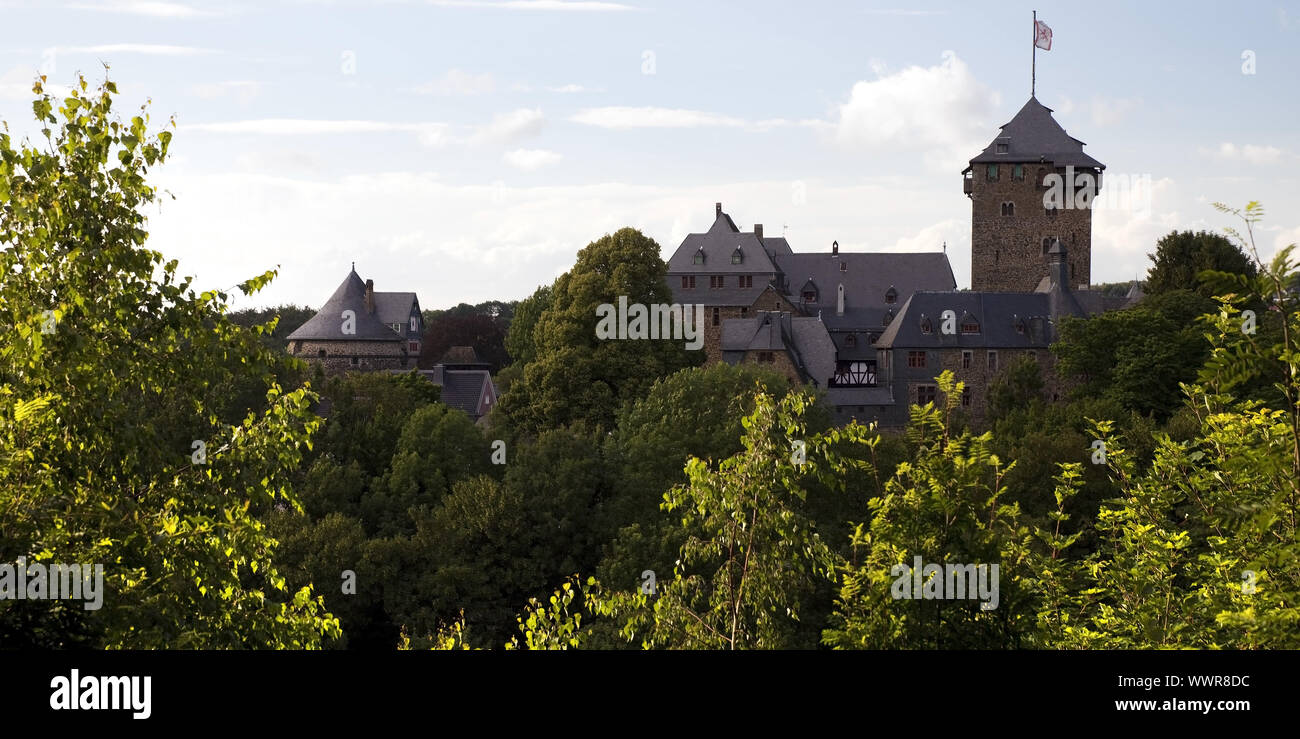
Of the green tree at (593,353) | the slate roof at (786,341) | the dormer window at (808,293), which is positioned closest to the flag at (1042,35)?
the dormer window at (808,293)

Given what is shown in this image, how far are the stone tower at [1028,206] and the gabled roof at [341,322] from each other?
39622 millimetres

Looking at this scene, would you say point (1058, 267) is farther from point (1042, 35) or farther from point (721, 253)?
point (721, 253)

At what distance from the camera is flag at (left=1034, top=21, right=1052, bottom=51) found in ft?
289

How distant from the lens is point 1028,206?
284 ft

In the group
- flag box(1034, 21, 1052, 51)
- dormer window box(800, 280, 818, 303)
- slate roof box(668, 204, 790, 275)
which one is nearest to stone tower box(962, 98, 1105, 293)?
flag box(1034, 21, 1052, 51)

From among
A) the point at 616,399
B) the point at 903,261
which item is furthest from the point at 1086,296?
the point at 616,399

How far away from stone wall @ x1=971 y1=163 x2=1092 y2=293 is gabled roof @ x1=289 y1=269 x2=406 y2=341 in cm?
3923

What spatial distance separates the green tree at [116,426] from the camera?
951cm

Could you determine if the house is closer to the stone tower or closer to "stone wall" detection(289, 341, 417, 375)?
"stone wall" detection(289, 341, 417, 375)

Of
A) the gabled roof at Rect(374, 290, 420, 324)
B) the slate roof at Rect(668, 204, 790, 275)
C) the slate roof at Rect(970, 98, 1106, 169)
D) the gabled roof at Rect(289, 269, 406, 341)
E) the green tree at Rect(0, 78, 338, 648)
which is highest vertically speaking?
the slate roof at Rect(970, 98, 1106, 169)

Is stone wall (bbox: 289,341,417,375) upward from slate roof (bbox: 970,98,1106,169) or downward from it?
downward

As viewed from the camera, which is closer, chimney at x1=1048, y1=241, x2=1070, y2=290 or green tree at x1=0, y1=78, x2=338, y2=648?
green tree at x1=0, y1=78, x2=338, y2=648

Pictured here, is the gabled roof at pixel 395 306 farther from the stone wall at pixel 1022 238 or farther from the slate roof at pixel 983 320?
the stone wall at pixel 1022 238
